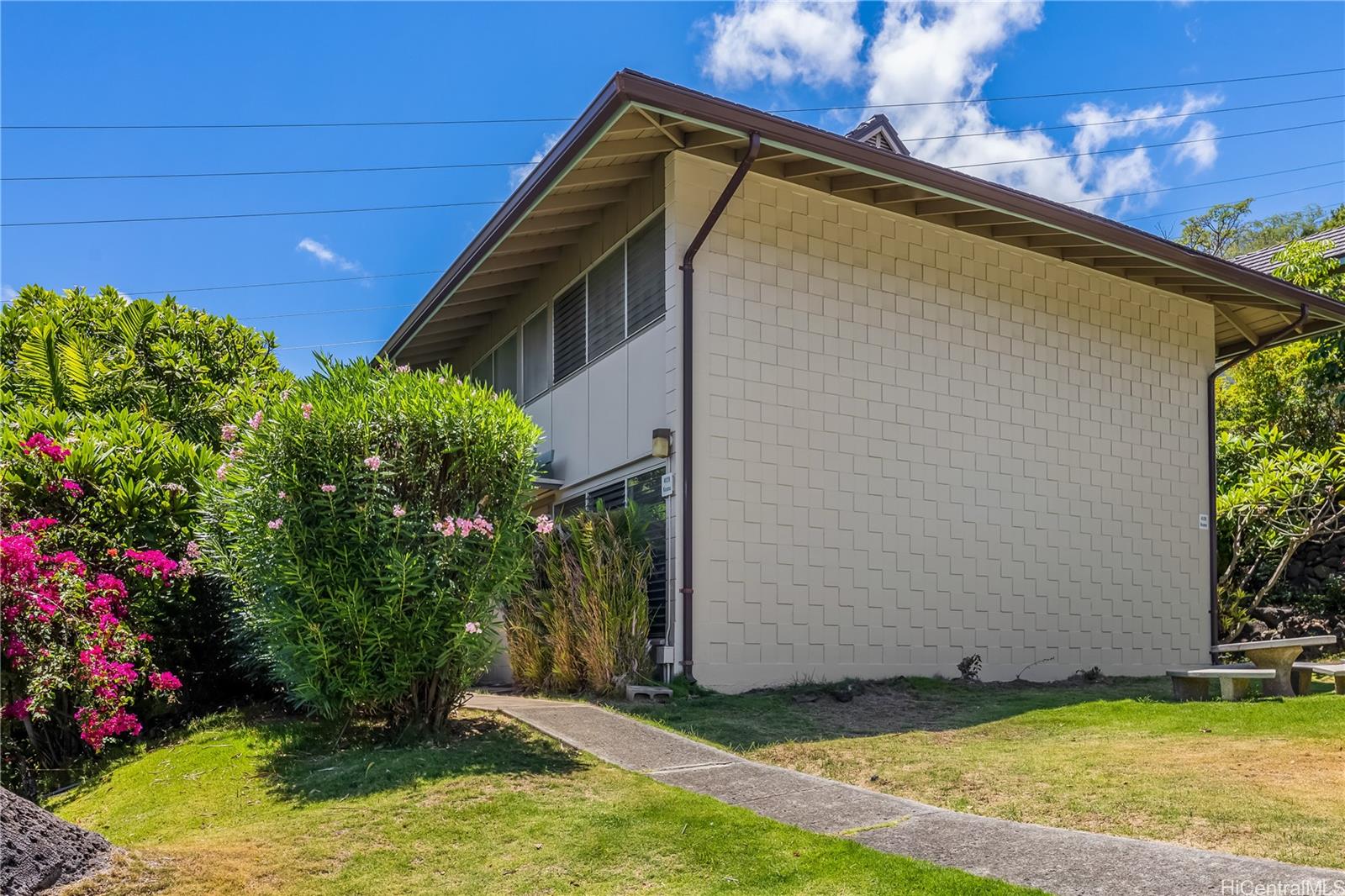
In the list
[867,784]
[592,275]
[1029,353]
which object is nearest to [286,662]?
[867,784]

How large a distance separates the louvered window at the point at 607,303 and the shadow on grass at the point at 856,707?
4096 millimetres

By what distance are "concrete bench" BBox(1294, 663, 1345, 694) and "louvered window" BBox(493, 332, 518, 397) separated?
377 inches

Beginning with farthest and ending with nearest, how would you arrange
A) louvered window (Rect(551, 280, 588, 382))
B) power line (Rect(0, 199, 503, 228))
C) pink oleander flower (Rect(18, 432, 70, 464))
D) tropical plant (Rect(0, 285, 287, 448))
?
power line (Rect(0, 199, 503, 228)) → tropical plant (Rect(0, 285, 287, 448)) → louvered window (Rect(551, 280, 588, 382)) → pink oleander flower (Rect(18, 432, 70, 464))

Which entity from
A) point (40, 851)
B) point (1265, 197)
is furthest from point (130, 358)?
point (1265, 197)

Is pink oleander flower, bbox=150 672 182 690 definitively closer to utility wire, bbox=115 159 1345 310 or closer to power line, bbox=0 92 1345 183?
utility wire, bbox=115 159 1345 310

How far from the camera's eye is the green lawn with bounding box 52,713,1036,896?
429 centimetres

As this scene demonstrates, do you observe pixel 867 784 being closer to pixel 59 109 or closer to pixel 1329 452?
pixel 1329 452

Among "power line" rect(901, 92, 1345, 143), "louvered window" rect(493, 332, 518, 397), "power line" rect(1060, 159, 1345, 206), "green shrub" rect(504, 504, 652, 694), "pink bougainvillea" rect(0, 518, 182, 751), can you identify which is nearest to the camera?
"pink bougainvillea" rect(0, 518, 182, 751)

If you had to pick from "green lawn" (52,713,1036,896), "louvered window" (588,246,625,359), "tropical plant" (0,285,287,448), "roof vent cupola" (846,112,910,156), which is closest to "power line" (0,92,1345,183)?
"tropical plant" (0,285,287,448)

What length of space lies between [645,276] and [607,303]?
3.57 feet

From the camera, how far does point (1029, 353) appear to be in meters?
12.0

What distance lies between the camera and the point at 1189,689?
9.72 metres

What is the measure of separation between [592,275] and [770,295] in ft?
8.50

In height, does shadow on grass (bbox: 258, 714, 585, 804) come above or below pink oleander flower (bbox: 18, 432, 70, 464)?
below
